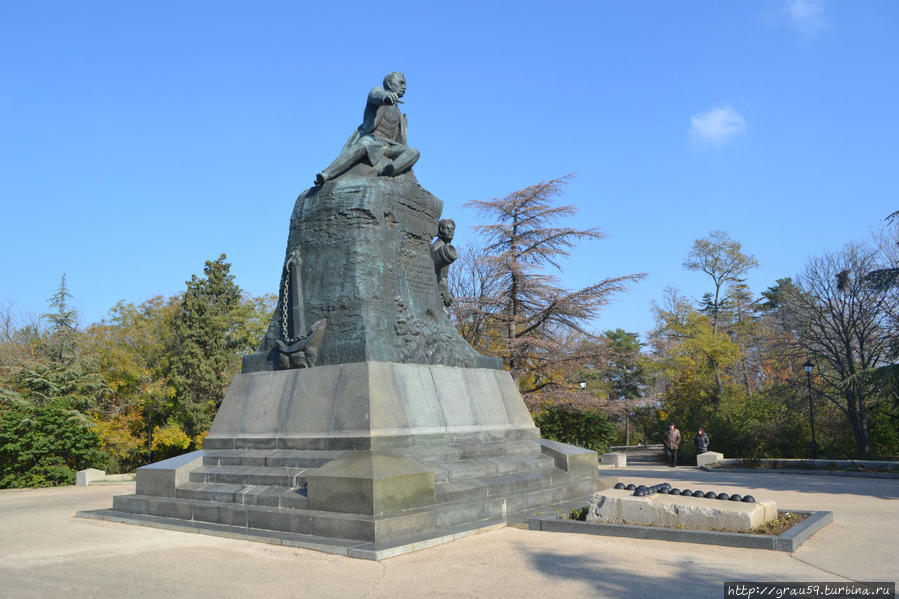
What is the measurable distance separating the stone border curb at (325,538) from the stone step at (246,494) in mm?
356

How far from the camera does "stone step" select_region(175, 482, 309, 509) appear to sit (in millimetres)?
7438

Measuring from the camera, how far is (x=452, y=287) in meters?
29.0

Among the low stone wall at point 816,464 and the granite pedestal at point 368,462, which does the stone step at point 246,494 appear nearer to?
the granite pedestal at point 368,462

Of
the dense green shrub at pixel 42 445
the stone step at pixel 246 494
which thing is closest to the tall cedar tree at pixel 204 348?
the dense green shrub at pixel 42 445

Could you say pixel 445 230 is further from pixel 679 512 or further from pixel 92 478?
pixel 92 478

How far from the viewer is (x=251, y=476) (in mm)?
8312

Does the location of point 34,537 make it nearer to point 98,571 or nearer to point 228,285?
point 98,571

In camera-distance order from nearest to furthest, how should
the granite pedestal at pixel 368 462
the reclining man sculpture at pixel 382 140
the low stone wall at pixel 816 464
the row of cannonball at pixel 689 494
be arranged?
1. the granite pedestal at pixel 368 462
2. the row of cannonball at pixel 689 494
3. the reclining man sculpture at pixel 382 140
4. the low stone wall at pixel 816 464

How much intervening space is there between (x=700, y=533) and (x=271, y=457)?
17.1 ft

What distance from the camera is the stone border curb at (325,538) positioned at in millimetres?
6092

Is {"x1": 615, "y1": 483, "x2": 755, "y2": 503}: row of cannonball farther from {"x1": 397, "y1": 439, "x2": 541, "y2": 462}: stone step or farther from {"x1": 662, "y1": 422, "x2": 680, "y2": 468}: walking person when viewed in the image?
{"x1": 662, "y1": 422, "x2": 680, "y2": 468}: walking person

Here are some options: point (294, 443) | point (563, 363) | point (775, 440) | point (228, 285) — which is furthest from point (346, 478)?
point (228, 285)

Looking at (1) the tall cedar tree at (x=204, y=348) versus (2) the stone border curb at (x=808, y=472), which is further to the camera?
(1) the tall cedar tree at (x=204, y=348)

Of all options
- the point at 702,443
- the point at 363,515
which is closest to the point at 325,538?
the point at 363,515
